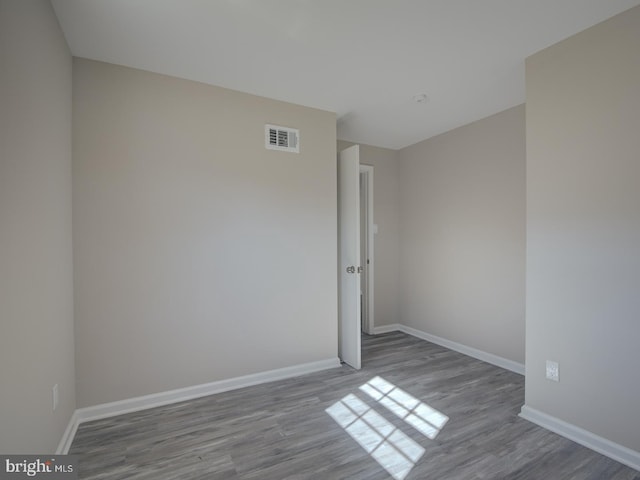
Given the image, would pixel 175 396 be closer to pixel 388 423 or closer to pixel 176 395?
pixel 176 395

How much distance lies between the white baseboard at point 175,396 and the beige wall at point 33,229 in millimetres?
158

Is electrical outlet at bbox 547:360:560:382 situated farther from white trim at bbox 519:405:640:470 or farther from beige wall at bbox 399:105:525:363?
beige wall at bbox 399:105:525:363

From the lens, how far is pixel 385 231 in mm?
4652

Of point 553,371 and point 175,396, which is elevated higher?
point 553,371

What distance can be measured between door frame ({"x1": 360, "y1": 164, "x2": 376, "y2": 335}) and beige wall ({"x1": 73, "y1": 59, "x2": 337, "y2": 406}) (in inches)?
48.6

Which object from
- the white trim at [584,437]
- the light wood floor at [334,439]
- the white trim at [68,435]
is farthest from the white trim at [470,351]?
the white trim at [68,435]

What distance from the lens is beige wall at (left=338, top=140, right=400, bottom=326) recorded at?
4570 millimetres

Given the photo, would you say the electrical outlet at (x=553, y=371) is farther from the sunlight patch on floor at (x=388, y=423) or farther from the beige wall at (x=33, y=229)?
the beige wall at (x=33, y=229)

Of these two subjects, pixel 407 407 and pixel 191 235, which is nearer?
pixel 407 407

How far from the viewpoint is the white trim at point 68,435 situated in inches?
74.9

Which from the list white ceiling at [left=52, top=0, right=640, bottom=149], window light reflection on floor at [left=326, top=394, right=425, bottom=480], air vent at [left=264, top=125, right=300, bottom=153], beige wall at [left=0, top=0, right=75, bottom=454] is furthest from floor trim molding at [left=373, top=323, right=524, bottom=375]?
beige wall at [left=0, top=0, right=75, bottom=454]

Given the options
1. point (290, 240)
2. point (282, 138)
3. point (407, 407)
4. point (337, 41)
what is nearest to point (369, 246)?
point (290, 240)

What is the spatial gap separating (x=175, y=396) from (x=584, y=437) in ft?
9.83

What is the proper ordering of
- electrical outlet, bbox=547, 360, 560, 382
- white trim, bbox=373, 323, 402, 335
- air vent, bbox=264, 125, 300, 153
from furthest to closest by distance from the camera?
white trim, bbox=373, 323, 402, 335 < air vent, bbox=264, 125, 300, 153 < electrical outlet, bbox=547, 360, 560, 382
